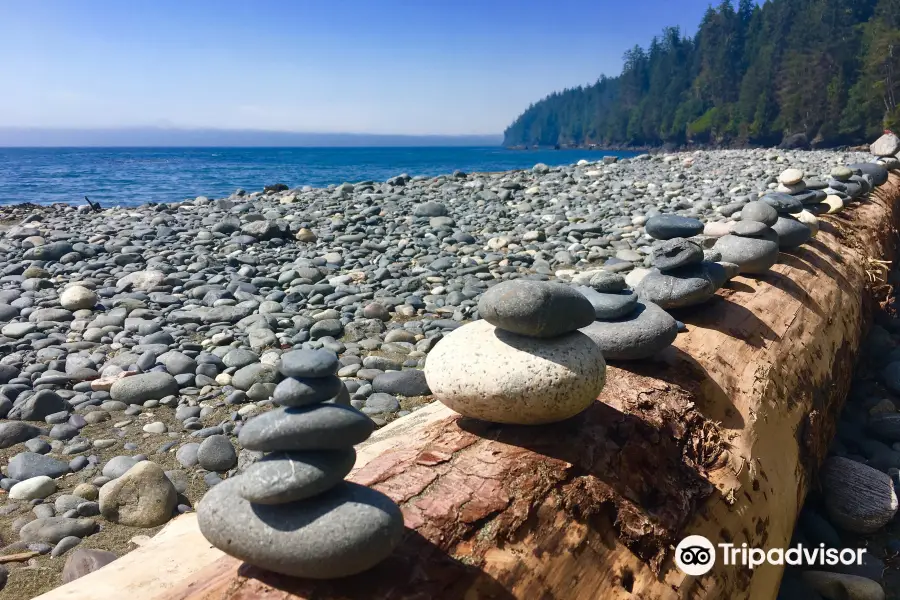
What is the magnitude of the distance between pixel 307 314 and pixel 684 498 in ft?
14.2

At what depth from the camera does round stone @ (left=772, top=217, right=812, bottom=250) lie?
4.53 meters

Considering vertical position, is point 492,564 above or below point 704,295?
below

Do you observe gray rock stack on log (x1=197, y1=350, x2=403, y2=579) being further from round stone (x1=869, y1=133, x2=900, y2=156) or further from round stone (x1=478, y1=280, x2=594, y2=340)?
round stone (x1=869, y1=133, x2=900, y2=156)

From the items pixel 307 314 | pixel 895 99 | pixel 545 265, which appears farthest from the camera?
pixel 895 99

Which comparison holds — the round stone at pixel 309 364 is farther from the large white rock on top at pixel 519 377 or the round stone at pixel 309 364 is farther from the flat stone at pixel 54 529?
the flat stone at pixel 54 529

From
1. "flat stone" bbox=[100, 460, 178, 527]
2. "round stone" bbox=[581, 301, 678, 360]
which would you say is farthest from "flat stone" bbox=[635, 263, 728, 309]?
"flat stone" bbox=[100, 460, 178, 527]

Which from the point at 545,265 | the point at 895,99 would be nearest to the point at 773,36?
the point at 895,99

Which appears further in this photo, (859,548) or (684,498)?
(859,548)

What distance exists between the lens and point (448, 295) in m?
6.48

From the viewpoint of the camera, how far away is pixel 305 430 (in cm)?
168

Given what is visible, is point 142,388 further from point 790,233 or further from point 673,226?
point 790,233

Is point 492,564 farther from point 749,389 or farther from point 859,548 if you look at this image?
point 859,548

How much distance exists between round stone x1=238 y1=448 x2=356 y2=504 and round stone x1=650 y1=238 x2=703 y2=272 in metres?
2.36

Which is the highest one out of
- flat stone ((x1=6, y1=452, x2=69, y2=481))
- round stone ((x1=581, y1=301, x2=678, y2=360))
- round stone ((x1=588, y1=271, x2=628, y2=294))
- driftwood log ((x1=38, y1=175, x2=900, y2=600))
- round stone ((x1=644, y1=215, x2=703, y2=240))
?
round stone ((x1=644, y1=215, x2=703, y2=240))
